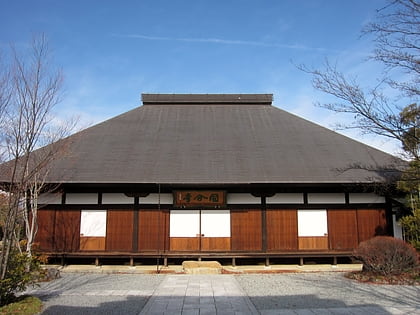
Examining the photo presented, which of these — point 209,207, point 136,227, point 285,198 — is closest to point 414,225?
point 285,198

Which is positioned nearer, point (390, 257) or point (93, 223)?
point (390, 257)

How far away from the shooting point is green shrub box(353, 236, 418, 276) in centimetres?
875

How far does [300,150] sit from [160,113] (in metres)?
6.70

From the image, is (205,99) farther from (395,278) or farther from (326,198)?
(395,278)

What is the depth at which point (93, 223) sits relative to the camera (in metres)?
11.2

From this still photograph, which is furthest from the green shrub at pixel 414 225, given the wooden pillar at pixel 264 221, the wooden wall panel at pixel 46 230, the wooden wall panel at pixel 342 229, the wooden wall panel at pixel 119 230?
the wooden wall panel at pixel 46 230

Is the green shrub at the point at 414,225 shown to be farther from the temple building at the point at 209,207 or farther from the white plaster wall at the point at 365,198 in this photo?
the white plaster wall at the point at 365,198

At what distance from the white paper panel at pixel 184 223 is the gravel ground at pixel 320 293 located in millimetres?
2347

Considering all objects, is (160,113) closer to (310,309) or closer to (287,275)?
(287,275)

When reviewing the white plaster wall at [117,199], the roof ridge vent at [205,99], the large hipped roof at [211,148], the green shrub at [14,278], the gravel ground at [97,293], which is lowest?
the gravel ground at [97,293]

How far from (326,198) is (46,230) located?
9451 millimetres

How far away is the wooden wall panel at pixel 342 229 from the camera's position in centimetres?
1125

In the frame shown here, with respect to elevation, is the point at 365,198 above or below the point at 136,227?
above

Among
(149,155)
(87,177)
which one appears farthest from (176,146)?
(87,177)
